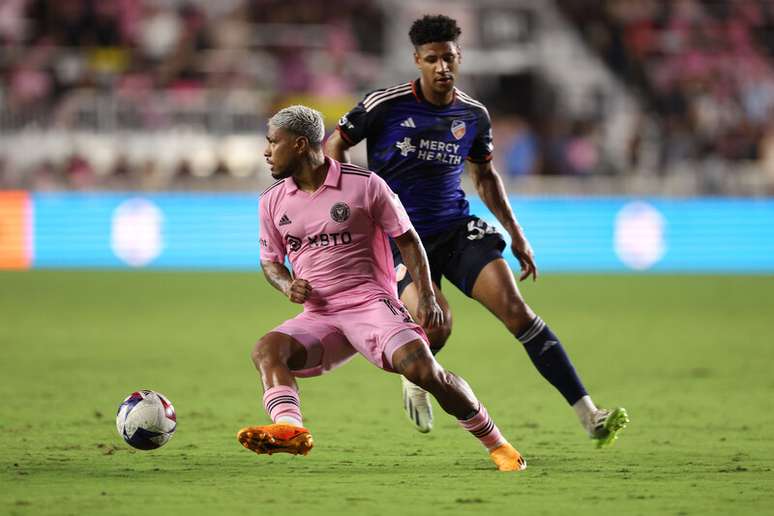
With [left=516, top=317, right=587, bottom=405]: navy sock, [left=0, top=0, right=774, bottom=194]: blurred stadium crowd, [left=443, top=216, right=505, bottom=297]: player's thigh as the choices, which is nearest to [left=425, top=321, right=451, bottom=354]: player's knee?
[left=443, top=216, right=505, bottom=297]: player's thigh

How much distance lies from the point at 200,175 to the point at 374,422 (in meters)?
13.3

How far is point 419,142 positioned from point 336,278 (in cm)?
131

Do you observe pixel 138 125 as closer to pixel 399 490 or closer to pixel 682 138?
pixel 682 138

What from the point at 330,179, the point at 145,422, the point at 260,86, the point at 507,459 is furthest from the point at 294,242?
the point at 260,86

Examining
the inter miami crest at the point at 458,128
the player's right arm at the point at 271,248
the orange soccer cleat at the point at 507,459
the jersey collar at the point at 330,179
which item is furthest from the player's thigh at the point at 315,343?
the inter miami crest at the point at 458,128

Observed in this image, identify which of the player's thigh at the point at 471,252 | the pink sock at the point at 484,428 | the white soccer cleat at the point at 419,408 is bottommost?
the pink sock at the point at 484,428

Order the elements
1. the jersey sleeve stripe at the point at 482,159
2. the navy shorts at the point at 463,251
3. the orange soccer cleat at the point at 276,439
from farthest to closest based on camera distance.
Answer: the jersey sleeve stripe at the point at 482,159
the navy shorts at the point at 463,251
the orange soccer cleat at the point at 276,439

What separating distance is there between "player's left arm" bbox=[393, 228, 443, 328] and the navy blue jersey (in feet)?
3.82

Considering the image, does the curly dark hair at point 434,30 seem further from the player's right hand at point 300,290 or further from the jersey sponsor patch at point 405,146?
the player's right hand at point 300,290

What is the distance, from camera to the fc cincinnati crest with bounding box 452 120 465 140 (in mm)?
7238

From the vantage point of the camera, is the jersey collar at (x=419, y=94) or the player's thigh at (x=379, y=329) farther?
the jersey collar at (x=419, y=94)

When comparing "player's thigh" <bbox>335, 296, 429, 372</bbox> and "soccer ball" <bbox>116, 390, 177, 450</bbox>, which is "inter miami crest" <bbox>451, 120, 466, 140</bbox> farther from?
"soccer ball" <bbox>116, 390, 177, 450</bbox>

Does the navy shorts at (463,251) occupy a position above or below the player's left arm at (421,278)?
above

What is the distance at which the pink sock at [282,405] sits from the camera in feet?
19.1
